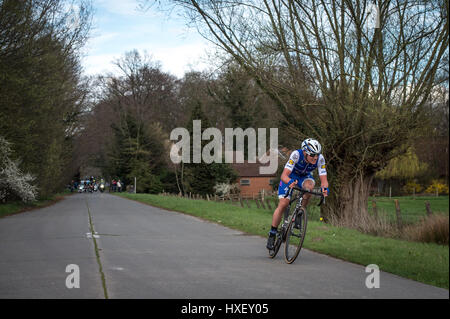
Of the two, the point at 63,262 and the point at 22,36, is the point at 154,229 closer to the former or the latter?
the point at 63,262

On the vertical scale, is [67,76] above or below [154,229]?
above

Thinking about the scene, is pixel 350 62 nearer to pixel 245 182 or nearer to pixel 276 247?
pixel 276 247

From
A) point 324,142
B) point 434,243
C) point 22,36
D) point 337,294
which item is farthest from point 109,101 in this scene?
point 337,294

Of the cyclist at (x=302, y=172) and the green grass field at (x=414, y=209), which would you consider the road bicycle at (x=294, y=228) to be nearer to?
the cyclist at (x=302, y=172)

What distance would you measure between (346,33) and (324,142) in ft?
12.1

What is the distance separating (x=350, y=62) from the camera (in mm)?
17578

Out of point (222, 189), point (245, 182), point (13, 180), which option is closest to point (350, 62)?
point (13, 180)

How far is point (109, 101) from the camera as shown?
7062cm

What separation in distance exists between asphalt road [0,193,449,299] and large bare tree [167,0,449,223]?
7.31 metres

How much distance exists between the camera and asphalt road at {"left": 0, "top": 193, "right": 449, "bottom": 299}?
602cm

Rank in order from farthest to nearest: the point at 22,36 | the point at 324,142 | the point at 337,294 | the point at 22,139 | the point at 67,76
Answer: the point at 67,76, the point at 22,139, the point at 22,36, the point at 324,142, the point at 337,294

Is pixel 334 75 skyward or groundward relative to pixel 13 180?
skyward

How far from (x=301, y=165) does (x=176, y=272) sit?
295 centimetres

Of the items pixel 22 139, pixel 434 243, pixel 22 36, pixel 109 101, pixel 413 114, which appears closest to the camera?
pixel 434 243
